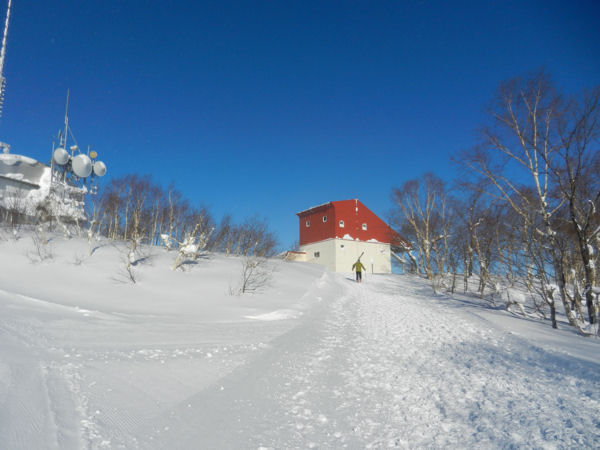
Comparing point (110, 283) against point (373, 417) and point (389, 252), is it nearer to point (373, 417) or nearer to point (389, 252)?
point (373, 417)

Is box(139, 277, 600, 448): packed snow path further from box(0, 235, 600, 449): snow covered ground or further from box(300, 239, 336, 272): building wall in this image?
box(300, 239, 336, 272): building wall

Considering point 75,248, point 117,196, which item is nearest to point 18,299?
point 75,248

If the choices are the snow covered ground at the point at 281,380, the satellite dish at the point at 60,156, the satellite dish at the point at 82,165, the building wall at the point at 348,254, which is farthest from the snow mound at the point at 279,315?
the satellite dish at the point at 60,156

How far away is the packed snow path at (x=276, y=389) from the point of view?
2.97 meters

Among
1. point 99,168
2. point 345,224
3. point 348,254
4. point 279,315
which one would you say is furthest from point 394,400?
point 99,168

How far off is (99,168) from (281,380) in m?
34.0

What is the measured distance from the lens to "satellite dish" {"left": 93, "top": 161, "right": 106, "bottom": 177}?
3083 cm

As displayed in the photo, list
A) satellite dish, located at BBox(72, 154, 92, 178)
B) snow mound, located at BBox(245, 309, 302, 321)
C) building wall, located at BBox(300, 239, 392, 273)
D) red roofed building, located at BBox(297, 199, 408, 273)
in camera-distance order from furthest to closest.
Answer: red roofed building, located at BBox(297, 199, 408, 273), building wall, located at BBox(300, 239, 392, 273), satellite dish, located at BBox(72, 154, 92, 178), snow mound, located at BBox(245, 309, 302, 321)

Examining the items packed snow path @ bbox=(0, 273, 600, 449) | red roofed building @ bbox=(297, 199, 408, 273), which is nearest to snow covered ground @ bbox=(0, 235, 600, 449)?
packed snow path @ bbox=(0, 273, 600, 449)

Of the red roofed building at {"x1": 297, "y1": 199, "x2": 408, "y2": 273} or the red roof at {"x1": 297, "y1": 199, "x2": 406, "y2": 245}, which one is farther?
the red roof at {"x1": 297, "y1": 199, "x2": 406, "y2": 245}

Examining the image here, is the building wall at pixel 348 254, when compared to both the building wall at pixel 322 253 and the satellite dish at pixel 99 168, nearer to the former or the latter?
the building wall at pixel 322 253

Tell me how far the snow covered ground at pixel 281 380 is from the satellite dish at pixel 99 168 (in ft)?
83.2

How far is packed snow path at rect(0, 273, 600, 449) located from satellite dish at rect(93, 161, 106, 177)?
2806 centimetres

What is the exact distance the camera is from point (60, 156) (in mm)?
28172
